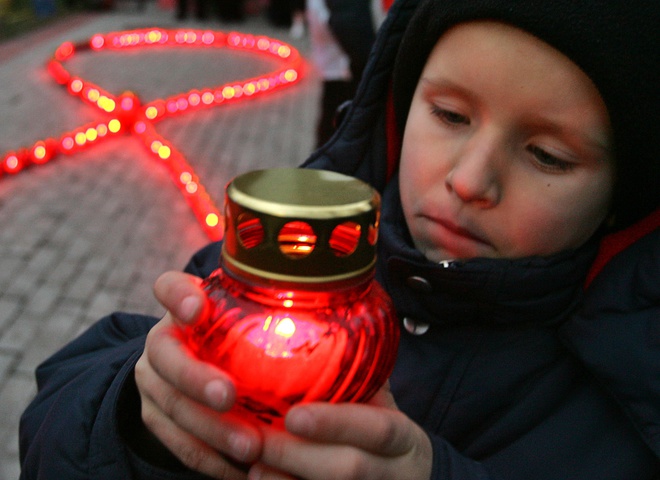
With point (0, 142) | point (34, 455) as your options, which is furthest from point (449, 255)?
point (0, 142)

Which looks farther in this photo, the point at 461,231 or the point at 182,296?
the point at 461,231

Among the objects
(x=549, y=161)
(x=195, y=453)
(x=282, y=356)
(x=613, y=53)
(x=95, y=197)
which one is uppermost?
(x=613, y=53)

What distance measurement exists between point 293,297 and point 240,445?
20 cm

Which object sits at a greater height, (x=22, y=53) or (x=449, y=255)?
(x=449, y=255)

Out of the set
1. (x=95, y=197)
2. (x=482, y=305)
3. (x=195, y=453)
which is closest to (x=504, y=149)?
(x=482, y=305)

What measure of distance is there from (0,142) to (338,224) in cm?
574

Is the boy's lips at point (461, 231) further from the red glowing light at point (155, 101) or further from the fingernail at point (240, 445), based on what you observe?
the red glowing light at point (155, 101)

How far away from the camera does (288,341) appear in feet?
2.35

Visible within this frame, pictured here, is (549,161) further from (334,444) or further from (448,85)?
(334,444)

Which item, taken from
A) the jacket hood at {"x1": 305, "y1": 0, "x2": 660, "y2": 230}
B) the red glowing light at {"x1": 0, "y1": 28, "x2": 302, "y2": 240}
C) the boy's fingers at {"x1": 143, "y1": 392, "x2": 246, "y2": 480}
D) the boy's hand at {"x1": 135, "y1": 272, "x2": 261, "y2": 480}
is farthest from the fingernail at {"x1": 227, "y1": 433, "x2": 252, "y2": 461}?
the red glowing light at {"x1": 0, "y1": 28, "x2": 302, "y2": 240}

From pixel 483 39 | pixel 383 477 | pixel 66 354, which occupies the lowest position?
→ pixel 66 354

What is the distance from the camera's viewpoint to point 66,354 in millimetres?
1387

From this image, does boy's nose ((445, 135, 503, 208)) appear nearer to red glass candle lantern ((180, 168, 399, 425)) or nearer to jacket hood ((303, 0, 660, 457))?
jacket hood ((303, 0, 660, 457))

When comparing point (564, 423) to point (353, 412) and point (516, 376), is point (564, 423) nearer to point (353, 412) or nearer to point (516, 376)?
point (516, 376)
